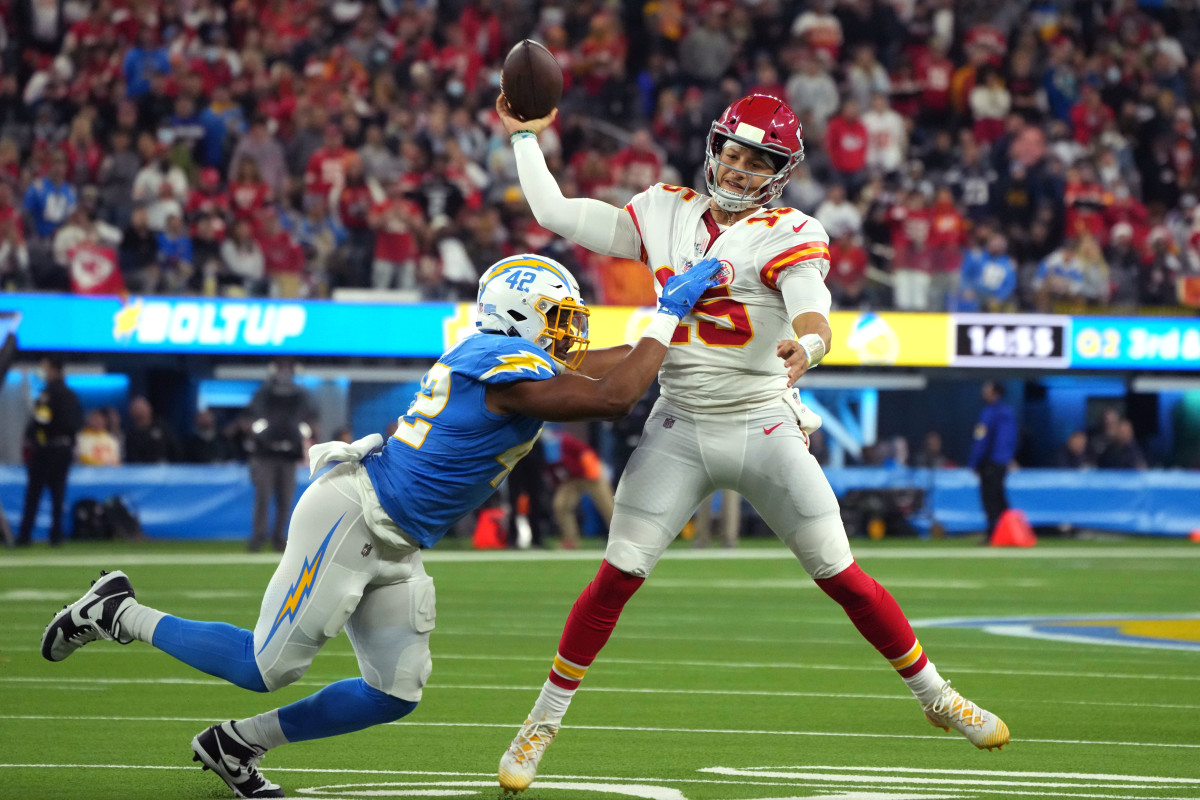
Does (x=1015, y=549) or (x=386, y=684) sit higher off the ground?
(x=386, y=684)

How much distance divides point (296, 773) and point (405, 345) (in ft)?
41.3

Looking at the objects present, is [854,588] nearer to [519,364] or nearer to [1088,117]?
[519,364]

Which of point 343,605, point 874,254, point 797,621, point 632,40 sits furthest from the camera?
point 632,40

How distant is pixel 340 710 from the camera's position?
4.96 meters

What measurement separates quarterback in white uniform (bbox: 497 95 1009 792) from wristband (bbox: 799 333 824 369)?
188mm

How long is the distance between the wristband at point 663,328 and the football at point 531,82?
42.7 inches

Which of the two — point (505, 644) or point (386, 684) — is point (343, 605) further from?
point (505, 644)

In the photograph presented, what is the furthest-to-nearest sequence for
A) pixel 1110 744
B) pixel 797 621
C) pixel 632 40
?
pixel 632 40 → pixel 797 621 → pixel 1110 744

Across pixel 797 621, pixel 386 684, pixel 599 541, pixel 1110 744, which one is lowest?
pixel 599 541

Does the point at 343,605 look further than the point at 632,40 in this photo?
No

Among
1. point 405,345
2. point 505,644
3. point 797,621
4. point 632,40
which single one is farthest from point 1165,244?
point 505,644

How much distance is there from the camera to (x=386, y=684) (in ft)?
16.1

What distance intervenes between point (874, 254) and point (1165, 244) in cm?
367

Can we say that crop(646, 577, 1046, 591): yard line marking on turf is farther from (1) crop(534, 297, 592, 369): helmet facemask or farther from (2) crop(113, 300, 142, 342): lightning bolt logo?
(1) crop(534, 297, 592, 369): helmet facemask
